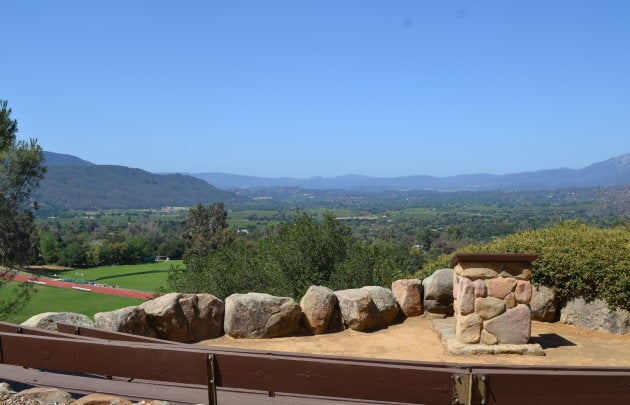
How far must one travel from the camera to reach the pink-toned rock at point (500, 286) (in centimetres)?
827

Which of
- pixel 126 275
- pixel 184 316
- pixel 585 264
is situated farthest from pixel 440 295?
pixel 126 275

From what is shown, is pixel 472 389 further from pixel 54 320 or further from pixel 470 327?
pixel 54 320

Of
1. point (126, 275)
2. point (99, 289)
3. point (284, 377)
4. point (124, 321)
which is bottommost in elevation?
point (126, 275)

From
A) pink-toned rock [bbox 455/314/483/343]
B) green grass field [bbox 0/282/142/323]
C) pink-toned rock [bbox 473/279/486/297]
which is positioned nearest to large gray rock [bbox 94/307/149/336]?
pink-toned rock [bbox 455/314/483/343]

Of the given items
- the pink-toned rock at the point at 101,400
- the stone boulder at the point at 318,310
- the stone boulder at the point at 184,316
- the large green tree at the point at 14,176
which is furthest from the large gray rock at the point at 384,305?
the large green tree at the point at 14,176

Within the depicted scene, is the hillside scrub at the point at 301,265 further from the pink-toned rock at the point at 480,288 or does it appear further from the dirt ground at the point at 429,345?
the pink-toned rock at the point at 480,288

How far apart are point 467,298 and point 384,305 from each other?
6.62ft

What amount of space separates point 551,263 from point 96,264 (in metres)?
88.5

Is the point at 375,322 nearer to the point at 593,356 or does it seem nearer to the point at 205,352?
the point at 593,356

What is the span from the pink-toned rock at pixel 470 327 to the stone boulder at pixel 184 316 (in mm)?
4061

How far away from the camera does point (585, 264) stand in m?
9.84

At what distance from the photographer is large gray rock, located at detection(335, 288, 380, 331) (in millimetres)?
9523

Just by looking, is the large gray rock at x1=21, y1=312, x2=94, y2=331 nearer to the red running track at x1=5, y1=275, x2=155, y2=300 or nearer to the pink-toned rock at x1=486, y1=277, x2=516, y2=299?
the pink-toned rock at x1=486, y1=277, x2=516, y2=299

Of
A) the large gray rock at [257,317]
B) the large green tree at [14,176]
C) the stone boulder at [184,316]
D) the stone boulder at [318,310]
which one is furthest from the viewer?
the large green tree at [14,176]
